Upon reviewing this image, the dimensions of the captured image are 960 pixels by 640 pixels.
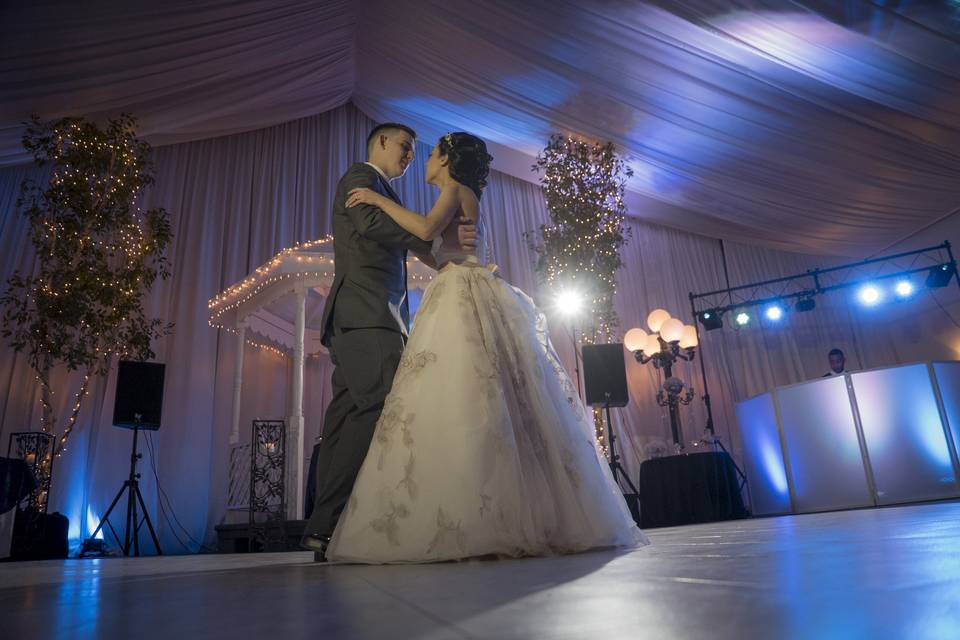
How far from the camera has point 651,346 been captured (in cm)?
909

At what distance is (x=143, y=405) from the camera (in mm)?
5965

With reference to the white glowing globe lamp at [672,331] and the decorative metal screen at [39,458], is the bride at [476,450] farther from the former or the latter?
the white glowing globe lamp at [672,331]

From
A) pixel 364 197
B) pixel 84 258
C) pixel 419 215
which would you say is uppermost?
pixel 84 258

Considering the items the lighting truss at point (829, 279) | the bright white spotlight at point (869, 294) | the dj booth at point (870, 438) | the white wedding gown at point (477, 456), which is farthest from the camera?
the bright white spotlight at point (869, 294)

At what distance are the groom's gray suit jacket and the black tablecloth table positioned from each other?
5.07 metres

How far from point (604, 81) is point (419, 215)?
570 centimetres

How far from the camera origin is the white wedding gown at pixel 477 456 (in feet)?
5.26

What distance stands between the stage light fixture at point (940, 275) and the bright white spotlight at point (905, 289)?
0.23 m

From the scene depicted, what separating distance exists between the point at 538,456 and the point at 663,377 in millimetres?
8974

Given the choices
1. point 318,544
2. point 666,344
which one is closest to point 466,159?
point 318,544

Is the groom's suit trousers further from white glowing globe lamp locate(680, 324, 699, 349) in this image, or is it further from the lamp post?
white glowing globe lamp locate(680, 324, 699, 349)

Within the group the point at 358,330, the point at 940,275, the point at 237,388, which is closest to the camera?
the point at 358,330

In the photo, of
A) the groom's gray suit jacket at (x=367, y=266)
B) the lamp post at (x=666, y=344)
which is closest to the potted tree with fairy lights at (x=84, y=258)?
the groom's gray suit jacket at (x=367, y=266)

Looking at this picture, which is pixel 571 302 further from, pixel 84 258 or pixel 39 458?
pixel 39 458
